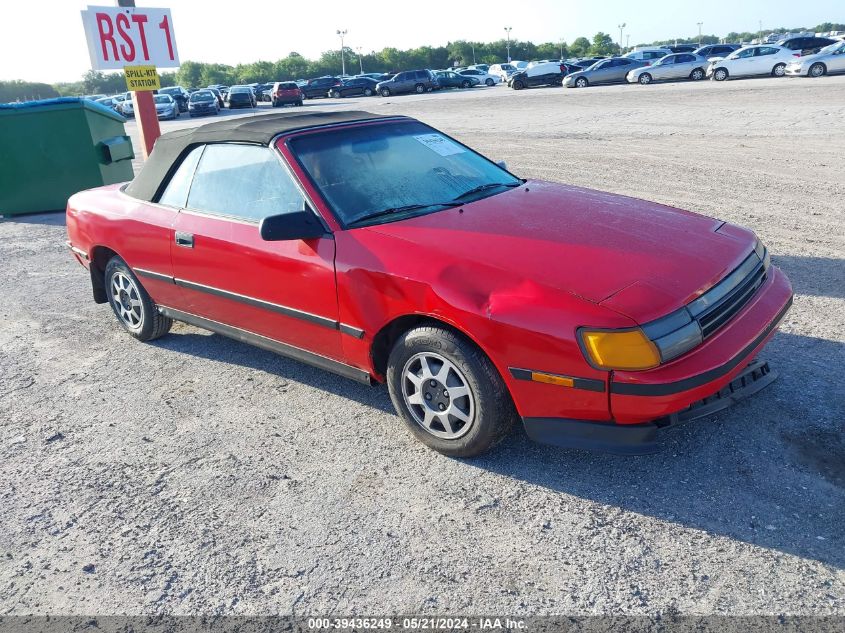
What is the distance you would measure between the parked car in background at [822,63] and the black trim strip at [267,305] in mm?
28124

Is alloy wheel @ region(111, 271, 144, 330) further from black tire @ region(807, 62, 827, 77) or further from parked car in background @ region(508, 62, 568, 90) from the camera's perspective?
parked car in background @ region(508, 62, 568, 90)

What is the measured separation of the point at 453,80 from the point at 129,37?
123 ft

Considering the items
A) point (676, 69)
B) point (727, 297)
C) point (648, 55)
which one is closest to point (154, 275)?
point (727, 297)

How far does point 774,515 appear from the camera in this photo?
2816 mm

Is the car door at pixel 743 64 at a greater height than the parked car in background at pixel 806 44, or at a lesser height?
lesser

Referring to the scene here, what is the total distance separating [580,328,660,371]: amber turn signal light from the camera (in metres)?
2.74

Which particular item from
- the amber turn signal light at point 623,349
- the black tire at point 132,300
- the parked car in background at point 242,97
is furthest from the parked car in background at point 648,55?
the amber turn signal light at point 623,349

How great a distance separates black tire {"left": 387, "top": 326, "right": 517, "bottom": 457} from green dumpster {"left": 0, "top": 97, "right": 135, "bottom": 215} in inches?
326

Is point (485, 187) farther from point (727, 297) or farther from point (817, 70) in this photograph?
point (817, 70)

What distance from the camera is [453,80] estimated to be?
4406 cm

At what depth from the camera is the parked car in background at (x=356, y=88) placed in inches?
1793

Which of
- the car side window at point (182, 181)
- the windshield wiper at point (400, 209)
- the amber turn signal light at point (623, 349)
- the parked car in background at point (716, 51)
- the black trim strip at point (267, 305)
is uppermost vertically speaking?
the parked car in background at point (716, 51)

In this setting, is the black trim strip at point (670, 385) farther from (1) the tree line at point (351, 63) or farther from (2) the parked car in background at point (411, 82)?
(1) the tree line at point (351, 63)

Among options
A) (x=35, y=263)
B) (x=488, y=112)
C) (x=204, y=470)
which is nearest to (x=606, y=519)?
(x=204, y=470)
